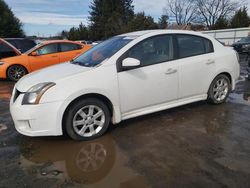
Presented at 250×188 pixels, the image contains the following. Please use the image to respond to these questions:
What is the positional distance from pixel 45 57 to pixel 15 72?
1.21 meters

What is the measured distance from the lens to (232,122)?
5383 mm

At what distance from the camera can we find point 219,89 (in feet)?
21.0

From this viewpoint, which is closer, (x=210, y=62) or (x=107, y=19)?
(x=210, y=62)

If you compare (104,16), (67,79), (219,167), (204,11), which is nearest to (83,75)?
(67,79)

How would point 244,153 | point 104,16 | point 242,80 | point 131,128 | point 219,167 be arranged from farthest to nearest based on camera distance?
point 104,16 < point 242,80 < point 131,128 < point 244,153 < point 219,167

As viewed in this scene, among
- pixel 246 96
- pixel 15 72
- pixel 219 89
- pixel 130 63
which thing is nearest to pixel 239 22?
pixel 15 72

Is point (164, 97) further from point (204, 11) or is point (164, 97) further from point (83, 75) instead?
point (204, 11)

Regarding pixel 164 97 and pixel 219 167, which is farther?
pixel 164 97

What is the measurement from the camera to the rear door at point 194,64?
562 centimetres

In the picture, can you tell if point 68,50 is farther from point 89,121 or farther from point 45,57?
point 89,121

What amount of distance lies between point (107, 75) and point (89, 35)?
6156 cm

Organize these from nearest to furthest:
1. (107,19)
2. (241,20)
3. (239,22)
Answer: (239,22), (241,20), (107,19)

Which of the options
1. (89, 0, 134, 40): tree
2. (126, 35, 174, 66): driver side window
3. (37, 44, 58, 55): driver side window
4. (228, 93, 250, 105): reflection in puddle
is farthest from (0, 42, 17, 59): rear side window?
(89, 0, 134, 40): tree

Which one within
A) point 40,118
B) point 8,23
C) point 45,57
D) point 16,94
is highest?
point 8,23
